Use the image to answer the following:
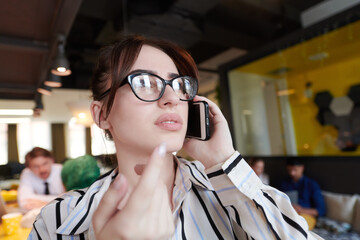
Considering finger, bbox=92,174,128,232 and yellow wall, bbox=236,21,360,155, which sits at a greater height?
yellow wall, bbox=236,21,360,155

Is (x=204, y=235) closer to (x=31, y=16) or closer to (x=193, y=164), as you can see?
(x=193, y=164)

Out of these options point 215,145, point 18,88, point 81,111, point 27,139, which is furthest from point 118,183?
point 18,88

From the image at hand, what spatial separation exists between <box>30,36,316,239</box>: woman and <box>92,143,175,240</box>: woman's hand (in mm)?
165

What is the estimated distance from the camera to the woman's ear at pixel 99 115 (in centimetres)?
73

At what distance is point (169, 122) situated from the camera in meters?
0.61

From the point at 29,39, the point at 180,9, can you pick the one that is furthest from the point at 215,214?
the point at 180,9

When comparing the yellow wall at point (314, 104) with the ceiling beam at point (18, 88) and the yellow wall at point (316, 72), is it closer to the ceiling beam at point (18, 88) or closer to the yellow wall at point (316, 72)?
the yellow wall at point (316, 72)

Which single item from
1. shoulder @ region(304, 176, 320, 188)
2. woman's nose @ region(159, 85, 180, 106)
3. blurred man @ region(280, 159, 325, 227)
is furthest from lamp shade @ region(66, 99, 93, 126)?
shoulder @ region(304, 176, 320, 188)

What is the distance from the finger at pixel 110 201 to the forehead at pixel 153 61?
368mm

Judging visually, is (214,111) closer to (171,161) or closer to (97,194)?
(171,161)

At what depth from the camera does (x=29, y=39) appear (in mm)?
1928

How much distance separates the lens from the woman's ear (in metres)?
0.73

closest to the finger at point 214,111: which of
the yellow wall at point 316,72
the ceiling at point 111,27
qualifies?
the ceiling at point 111,27

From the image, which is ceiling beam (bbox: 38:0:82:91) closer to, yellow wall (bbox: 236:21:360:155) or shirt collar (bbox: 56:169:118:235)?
shirt collar (bbox: 56:169:118:235)
